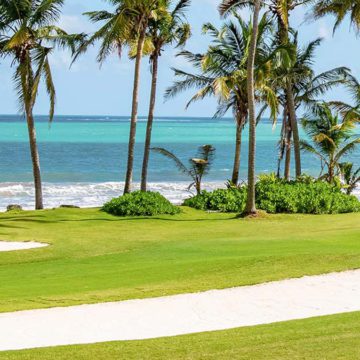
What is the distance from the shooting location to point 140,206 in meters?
27.5

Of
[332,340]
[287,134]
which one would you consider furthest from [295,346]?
[287,134]

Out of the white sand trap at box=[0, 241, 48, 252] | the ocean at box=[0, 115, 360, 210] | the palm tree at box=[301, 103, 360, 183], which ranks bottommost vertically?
the ocean at box=[0, 115, 360, 210]

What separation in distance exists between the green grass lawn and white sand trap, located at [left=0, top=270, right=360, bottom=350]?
52cm

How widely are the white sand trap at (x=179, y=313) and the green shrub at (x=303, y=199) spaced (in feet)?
45.7

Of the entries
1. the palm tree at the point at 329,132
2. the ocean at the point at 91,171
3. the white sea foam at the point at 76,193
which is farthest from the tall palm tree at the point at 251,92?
the white sea foam at the point at 76,193

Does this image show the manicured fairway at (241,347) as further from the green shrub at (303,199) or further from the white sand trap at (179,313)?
the green shrub at (303,199)

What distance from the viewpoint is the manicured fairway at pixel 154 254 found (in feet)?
48.5

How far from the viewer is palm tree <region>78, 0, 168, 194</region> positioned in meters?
27.7

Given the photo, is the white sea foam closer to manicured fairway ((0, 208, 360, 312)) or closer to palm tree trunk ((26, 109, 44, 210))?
palm tree trunk ((26, 109, 44, 210))

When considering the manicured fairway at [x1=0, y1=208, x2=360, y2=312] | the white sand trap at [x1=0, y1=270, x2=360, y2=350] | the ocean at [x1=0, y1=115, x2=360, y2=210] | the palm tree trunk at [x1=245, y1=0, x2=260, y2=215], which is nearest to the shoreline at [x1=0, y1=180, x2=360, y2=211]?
the ocean at [x1=0, y1=115, x2=360, y2=210]

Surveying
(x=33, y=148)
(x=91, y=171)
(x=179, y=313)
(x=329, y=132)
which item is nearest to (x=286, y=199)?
(x=329, y=132)

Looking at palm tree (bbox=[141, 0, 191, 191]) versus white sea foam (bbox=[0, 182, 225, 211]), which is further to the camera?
white sea foam (bbox=[0, 182, 225, 211])

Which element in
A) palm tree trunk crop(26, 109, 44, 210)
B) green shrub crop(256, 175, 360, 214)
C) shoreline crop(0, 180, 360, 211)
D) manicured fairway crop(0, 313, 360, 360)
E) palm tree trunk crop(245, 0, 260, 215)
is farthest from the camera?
shoreline crop(0, 180, 360, 211)

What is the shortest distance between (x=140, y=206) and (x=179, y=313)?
14.6 meters
